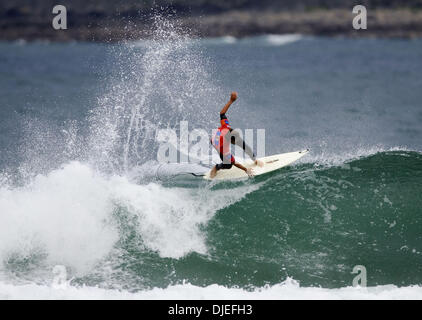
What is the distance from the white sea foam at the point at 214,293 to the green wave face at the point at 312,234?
25 centimetres

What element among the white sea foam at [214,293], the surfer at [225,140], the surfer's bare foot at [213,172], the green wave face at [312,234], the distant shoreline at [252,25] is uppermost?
the distant shoreline at [252,25]

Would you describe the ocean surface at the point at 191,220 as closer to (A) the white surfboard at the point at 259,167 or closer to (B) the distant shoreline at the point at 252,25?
(A) the white surfboard at the point at 259,167

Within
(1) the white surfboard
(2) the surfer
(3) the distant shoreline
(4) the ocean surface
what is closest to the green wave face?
(4) the ocean surface

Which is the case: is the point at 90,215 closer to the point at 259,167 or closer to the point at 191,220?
the point at 191,220

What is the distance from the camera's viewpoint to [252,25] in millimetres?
46969

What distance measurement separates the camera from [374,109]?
2308cm

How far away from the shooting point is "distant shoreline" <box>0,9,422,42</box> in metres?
44.5

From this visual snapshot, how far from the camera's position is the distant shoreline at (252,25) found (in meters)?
44.5

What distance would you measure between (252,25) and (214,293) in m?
39.6

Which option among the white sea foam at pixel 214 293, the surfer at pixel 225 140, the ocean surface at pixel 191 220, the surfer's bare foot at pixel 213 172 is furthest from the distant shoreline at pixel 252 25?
the white sea foam at pixel 214 293

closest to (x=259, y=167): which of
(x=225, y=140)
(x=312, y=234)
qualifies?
(x=225, y=140)

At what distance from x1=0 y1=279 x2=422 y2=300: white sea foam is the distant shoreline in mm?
35065

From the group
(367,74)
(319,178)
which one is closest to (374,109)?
(367,74)

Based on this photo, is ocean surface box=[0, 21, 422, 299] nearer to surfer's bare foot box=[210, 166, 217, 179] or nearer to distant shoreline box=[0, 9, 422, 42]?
surfer's bare foot box=[210, 166, 217, 179]
